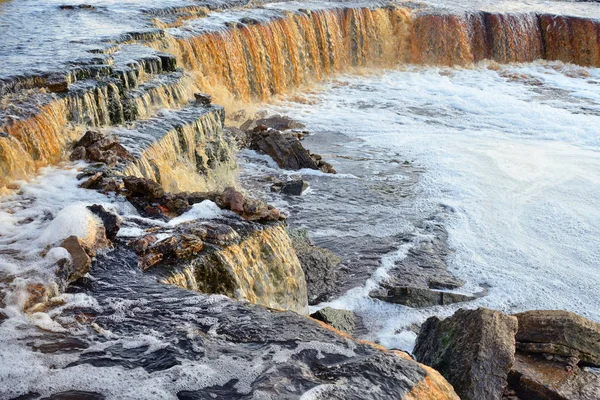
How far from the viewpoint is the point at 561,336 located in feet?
15.8

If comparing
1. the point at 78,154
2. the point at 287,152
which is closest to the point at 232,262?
the point at 78,154

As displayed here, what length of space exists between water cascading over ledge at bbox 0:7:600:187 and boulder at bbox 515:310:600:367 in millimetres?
4734

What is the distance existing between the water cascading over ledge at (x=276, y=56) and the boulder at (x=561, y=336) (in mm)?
4734

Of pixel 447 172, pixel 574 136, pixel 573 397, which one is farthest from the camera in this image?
pixel 574 136

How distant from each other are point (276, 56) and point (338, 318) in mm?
10508

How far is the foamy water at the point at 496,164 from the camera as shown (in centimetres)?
667

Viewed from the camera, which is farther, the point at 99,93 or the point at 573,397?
the point at 99,93

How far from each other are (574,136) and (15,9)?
1148 centimetres

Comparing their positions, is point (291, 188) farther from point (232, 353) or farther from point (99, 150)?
point (232, 353)

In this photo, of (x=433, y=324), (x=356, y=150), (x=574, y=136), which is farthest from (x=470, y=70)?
(x=433, y=324)

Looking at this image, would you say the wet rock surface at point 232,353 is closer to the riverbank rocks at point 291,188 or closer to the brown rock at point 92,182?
the brown rock at point 92,182

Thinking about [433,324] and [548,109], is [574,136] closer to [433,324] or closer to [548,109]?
[548,109]

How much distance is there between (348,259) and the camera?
729cm

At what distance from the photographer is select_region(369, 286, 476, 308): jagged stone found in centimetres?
620
